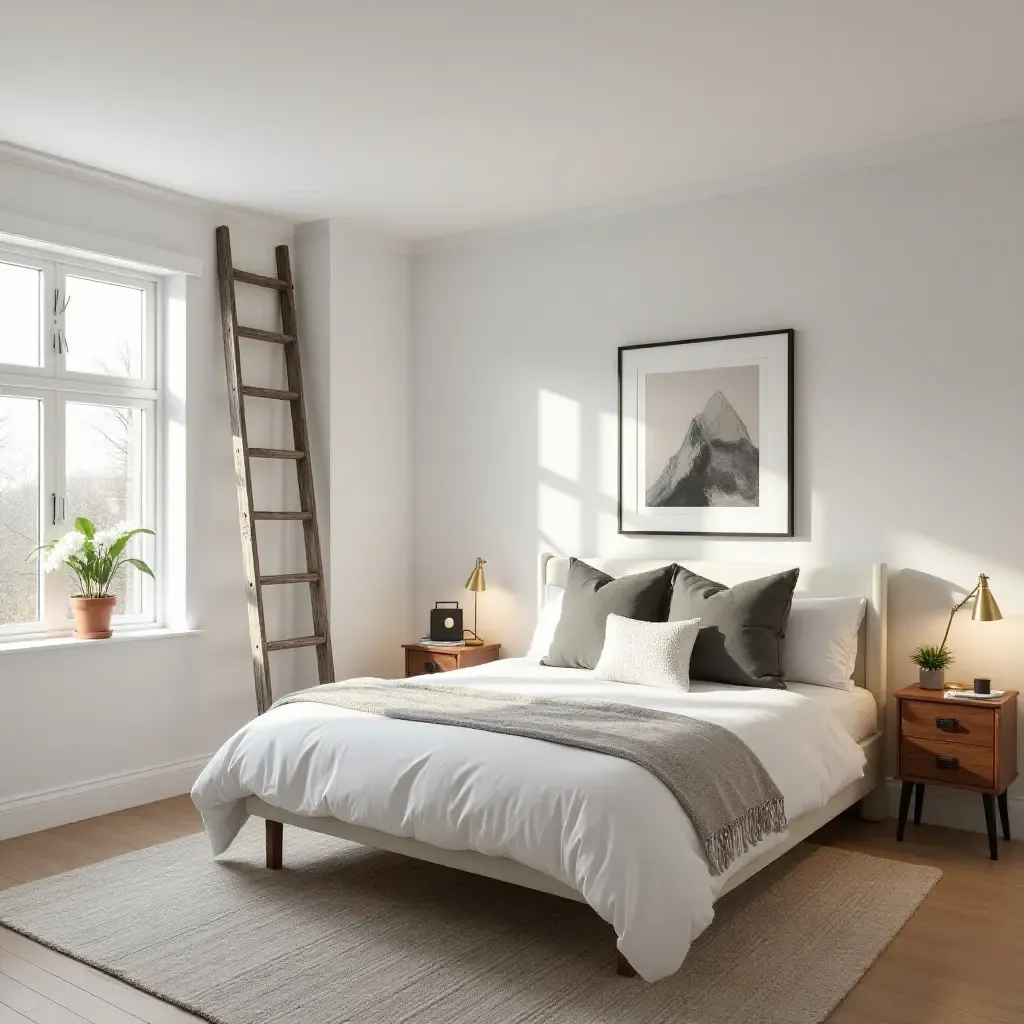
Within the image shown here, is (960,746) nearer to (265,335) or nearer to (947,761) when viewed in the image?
(947,761)

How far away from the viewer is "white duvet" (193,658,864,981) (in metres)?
2.74

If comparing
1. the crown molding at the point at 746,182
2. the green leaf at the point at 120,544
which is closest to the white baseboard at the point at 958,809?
the crown molding at the point at 746,182

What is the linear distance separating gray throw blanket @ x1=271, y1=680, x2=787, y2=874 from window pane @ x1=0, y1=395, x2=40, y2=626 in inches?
65.2

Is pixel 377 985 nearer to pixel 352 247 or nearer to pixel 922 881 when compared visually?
pixel 922 881

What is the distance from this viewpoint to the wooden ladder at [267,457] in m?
5.12

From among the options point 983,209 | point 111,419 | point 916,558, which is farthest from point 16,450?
point 983,209

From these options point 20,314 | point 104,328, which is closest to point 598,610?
point 104,328

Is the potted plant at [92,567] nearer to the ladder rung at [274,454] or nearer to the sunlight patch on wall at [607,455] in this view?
the ladder rung at [274,454]

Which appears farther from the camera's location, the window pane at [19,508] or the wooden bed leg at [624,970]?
the window pane at [19,508]

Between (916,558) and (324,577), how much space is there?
2.91 meters

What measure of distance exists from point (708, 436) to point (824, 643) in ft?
3.79

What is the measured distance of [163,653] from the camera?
495 cm

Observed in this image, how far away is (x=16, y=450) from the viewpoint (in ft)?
15.0

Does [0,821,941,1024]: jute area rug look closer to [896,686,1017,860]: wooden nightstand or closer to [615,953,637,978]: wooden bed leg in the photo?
[615,953,637,978]: wooden bed leg
